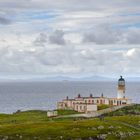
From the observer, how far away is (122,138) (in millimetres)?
112562

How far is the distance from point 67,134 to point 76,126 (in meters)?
8.35

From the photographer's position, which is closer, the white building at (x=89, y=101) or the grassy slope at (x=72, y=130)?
the grassy slope at (x=72, y=130)

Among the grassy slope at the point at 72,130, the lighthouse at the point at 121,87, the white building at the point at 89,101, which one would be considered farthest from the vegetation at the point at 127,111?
the grassy slope at the point at 72,130

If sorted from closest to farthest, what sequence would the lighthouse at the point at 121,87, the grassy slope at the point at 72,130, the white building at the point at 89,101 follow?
the grassy slope at the point at 72,130 → the white building at the point at 89,101 → the lighthouse at the point at 121,87

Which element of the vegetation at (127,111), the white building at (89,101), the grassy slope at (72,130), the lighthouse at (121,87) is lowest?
the grassy slope at (72,130)

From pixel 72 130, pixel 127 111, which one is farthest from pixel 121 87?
pixel 72 130

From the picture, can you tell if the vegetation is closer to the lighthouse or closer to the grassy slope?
the lighthouse

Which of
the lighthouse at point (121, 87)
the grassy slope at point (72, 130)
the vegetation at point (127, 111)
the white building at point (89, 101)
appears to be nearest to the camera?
the grassy slope at point (72, 130)

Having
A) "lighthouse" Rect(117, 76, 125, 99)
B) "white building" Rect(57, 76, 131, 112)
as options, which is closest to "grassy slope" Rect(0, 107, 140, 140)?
"white building" Rect(57, 76, 131, 112)

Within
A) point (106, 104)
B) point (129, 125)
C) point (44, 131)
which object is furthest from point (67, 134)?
point (106, 104)

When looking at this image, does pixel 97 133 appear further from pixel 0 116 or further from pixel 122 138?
pixel 0 116

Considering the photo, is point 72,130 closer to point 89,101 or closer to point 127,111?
point 127,111

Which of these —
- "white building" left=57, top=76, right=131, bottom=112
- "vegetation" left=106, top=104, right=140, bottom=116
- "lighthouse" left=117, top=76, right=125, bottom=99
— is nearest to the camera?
"vegetation" left=106, top=104, right=140, bottom=116

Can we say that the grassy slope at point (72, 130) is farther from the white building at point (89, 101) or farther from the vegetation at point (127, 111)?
the white building at point (89, 101)
